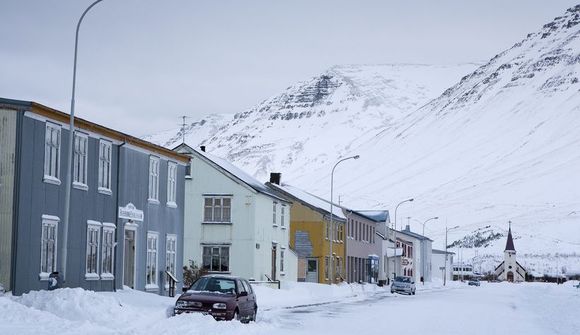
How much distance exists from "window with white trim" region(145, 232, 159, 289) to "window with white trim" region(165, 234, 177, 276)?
1411 mm

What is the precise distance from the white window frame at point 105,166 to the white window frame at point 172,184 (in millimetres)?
6734

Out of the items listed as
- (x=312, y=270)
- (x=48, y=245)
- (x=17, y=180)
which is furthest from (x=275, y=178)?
(x=17, y=180)

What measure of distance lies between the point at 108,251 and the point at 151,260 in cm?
450

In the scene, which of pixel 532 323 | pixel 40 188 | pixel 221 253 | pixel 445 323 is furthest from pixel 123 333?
pixel 221 253

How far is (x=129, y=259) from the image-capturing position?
4347 cm

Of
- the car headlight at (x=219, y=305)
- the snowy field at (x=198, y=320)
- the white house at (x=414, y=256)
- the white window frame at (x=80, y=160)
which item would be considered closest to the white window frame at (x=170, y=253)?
the snowy field at (x=198, y=320)

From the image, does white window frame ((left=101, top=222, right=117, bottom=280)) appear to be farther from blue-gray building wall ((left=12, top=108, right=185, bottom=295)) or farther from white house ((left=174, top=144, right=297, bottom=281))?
white house ((left=174, top=144, right=297, bottom=281))

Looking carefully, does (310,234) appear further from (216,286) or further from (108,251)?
(216,286)

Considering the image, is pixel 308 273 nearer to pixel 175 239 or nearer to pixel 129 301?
pixel 175 239

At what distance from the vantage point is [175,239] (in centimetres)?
4859

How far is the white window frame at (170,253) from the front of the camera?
47.3 meters

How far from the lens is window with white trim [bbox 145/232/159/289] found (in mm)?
44906

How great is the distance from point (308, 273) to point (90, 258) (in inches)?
1650

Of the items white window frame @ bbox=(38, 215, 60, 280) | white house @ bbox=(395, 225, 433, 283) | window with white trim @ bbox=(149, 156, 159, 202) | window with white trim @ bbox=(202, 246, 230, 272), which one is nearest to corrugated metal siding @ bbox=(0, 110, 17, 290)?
white window frame @ bbox=(38, 215, 60, 280)
